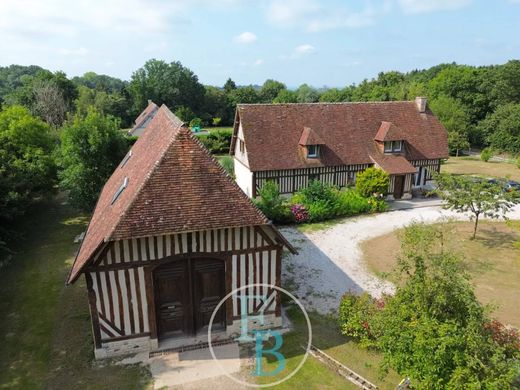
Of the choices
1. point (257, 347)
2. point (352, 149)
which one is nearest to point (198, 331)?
point (257, 347)

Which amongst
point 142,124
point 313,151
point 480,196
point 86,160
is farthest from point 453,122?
point 86,160

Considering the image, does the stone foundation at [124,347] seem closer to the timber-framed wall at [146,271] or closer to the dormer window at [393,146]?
the timber-framed wall at [146,271]

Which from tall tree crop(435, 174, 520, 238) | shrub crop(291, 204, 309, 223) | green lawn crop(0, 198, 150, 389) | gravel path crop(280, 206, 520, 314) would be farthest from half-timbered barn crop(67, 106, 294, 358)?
tall tree crop(435, 174, 520, 238)

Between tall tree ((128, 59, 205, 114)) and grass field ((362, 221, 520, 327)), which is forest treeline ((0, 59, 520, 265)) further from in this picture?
grass field ((362, 221, 520, 327))

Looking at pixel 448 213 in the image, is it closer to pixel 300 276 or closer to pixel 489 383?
pixel 300 276

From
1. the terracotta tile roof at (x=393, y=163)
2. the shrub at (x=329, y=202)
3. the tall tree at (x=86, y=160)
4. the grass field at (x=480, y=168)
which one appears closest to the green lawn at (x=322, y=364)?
the shrub at (x=329, y=202)

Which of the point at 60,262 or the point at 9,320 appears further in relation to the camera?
the point at 60,262
